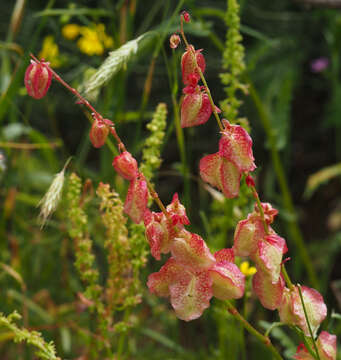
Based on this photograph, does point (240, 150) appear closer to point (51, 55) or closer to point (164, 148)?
point (51, 55)

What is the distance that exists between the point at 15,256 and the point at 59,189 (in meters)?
0.84

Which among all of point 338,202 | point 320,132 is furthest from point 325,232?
point 320,132

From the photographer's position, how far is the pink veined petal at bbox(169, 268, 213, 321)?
497 millimetres

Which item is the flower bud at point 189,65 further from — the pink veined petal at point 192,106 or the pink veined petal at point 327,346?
the pink veined petal at point 327,346

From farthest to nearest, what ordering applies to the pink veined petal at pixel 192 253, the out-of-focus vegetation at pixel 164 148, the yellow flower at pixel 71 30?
the yellow flower at pixel 71 30 → the out-of-focus vegetation at pixel 164 148 → the pink veined petal at pixel 192 253

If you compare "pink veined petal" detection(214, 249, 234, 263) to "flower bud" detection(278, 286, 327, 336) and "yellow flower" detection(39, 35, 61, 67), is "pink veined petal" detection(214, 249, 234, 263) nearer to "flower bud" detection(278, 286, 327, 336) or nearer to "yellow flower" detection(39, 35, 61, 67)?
"flower bud" detection(278, 286, 327, 336)

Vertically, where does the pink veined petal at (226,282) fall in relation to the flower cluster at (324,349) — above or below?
above

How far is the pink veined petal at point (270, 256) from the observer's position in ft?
1.64

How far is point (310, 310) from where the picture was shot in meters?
0.55

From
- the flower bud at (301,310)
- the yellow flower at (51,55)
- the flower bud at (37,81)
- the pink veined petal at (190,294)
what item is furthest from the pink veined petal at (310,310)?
the yellow flower at (51,55)

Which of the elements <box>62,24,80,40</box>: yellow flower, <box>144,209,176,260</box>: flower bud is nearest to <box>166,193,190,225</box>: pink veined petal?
<box>144,209,176,260</box>: flower bud

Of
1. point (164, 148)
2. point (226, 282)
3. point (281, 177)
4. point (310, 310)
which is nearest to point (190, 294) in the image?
point (226, 282)

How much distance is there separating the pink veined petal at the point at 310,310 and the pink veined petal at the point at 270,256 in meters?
0.07

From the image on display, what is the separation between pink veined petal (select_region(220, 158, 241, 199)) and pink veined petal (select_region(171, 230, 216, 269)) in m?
0.06
